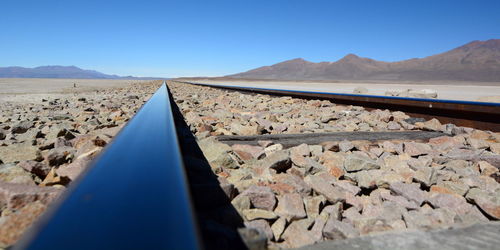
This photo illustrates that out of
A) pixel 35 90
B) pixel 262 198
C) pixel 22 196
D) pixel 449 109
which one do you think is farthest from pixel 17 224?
pixel 35 90

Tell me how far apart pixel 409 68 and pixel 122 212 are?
139 metres

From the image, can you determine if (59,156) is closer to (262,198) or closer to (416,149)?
(262,198)

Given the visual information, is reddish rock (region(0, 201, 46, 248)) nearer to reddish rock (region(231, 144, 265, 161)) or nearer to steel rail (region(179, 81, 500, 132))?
reddish rock (region(231, 144, 265, 161))

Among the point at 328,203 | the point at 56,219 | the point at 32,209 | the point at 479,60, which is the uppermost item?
the point at 479,60

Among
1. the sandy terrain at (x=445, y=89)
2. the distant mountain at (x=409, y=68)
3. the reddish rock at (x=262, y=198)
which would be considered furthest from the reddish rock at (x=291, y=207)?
the distant mountain at (x=409, y=68)

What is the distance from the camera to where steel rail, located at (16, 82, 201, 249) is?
359 millimetres

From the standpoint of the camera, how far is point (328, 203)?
4.43ft

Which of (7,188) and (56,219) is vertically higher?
(56,219)

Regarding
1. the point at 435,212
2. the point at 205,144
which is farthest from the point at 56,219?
the point at 205,144

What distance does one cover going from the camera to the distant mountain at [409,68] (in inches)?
4050

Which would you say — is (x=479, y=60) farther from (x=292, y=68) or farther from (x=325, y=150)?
(x=325, y=150)

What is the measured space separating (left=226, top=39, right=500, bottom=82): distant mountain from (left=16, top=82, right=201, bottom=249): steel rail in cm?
10946

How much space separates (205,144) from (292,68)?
569ft

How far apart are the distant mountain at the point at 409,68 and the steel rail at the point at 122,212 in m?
109
